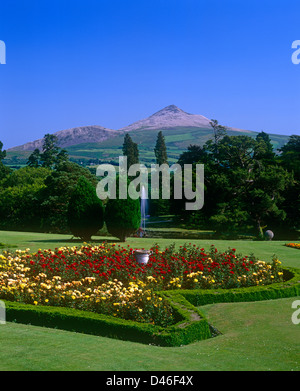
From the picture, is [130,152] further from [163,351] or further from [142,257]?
[163,351]

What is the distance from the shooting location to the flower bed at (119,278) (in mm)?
9867

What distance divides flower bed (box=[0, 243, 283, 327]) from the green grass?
1.18 meters

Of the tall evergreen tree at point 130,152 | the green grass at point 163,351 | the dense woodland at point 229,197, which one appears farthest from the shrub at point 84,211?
the tall evergreen tree at point 130,152

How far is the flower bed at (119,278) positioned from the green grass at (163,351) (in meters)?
1.18

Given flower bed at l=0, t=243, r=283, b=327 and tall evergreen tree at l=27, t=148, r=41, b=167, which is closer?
flower bed at l=0, t=243, r=283, b=327

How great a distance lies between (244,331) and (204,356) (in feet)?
6.55

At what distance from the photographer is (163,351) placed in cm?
780

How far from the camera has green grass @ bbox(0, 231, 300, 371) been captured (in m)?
6.68

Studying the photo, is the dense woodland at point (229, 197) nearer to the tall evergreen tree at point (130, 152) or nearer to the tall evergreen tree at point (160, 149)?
the tall evergreen tree at point (130, 152)

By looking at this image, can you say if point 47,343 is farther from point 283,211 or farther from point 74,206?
point 283,211

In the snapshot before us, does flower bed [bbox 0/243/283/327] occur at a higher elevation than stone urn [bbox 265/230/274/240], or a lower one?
higher

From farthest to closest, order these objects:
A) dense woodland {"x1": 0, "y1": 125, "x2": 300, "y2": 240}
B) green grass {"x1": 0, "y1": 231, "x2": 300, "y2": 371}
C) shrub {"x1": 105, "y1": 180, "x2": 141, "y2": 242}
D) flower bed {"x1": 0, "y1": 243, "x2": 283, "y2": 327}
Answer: dense woodland {"x1": 0, "y1": 125, "x2": 300, "y2": 240} < shrub {"x1": 105, "y1": 180, "x2": 141, "y2": 242} < flower bed {"x1": 0, "y1": 243, "x2": 283, "y2": 327} < green grass {"x1": 0, "y1": 231, "x2": 300, "y2": 371}

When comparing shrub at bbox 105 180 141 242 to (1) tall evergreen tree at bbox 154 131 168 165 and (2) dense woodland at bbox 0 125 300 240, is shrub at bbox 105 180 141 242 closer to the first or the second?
(2) dense woodland at bbox 0 125 300 240

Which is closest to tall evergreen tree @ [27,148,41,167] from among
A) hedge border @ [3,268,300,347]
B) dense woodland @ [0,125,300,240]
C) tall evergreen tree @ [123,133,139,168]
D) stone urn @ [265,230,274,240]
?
tall evergreen tree @ [123,133,139,168]
